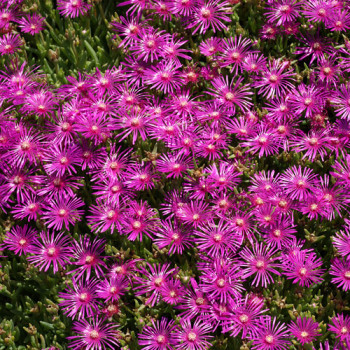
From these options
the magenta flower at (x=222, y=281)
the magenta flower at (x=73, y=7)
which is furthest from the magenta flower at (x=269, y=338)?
the magenta flower at (x=73, y=7)

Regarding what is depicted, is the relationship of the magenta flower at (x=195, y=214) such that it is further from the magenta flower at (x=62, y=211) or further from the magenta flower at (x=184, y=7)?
the magenta flower at (x=184, y=7)

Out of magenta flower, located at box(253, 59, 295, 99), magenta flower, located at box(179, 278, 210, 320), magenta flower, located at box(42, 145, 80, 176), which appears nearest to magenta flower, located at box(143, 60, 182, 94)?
magenta flower, located at box(253, 59, 295, 99)

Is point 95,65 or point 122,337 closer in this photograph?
point 122,337

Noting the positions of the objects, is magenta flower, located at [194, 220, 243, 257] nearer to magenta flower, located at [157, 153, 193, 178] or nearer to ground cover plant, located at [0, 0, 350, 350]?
ground cover plant, located at [0, 0, 350, 350]

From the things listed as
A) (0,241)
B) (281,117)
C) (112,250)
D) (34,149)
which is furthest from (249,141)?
(0,241)

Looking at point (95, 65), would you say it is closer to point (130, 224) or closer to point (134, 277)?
point (130, 224)

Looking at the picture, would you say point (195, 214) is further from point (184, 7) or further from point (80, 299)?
point (184, 7)
